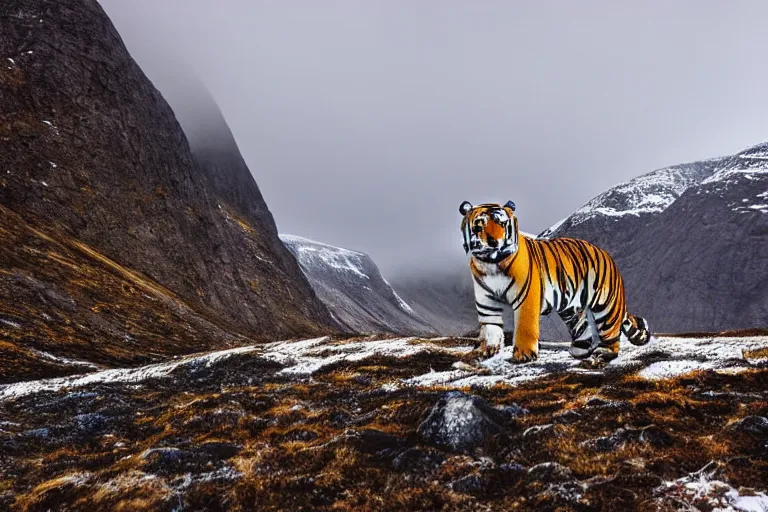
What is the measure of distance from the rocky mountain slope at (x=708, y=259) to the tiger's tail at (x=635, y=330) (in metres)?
120

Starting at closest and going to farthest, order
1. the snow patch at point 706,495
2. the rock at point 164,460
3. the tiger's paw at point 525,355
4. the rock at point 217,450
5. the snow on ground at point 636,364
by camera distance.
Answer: the snow patch at point 706,495 < the rock at point 164,460 < the rock at point 217,450 < the snow on ground at point 636,364 < the tiger's paw at point 525,355

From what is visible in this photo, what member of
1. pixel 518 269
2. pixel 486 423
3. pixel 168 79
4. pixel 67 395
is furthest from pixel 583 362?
pixel 168 79

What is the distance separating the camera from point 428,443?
25.6ft

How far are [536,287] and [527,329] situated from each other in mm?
1255

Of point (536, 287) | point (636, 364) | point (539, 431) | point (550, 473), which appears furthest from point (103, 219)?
point (550, 473)

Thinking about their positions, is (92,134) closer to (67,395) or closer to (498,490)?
(67,395)

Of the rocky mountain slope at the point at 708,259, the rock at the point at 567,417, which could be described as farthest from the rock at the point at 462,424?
the rocky mountain slope at the point at 708,259

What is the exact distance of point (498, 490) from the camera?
603cm

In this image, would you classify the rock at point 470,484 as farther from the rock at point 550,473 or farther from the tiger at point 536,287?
the tiger at point 536,287

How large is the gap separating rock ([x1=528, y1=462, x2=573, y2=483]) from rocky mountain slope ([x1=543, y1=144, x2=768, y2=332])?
130 m

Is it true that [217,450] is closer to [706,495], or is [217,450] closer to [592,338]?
[706,495]

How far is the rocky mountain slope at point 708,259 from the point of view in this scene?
111562 mm

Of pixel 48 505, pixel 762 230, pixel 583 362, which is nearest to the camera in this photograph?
pixel 48 505

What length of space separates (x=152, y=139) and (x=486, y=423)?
78979 mm
